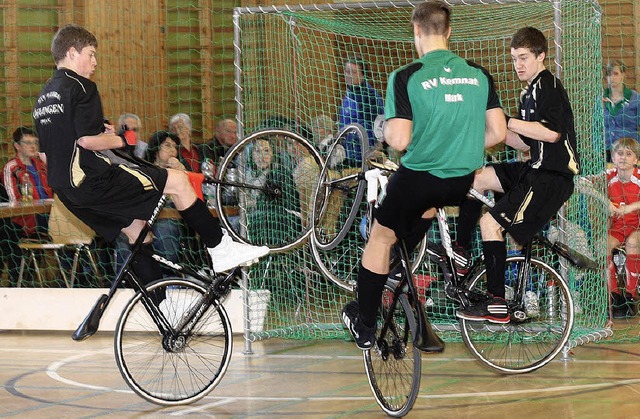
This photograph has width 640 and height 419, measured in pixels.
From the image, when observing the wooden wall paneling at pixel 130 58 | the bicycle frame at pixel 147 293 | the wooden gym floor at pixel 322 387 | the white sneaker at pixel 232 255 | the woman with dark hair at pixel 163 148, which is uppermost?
the wooden wall paneling at pixel 130 58

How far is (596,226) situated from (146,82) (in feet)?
20.0

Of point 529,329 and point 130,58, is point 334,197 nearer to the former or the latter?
point 529,329

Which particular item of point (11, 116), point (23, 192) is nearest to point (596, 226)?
point (23, 192)

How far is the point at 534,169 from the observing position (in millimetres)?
6027

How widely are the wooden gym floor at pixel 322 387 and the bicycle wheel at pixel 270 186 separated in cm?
88

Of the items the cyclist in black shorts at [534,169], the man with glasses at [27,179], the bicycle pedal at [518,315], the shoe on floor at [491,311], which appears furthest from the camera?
the man with glasses at [27,179]

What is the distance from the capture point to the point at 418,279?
24.1ft

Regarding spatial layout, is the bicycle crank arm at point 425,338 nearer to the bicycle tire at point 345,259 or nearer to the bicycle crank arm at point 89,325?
the bicycle tire at point 345,259

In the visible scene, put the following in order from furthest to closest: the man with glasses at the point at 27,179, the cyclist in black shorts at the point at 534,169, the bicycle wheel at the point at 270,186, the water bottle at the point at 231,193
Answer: the man with glasses at the point at 27,179
the water bottle at the point at 231,193
the bicycle wheel at the point at 270,186
the cyclist in black shorts at the point at 534,169

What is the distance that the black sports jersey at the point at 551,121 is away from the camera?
5949 millimetres

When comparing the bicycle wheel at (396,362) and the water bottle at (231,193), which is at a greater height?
the water bottle at (231,193)

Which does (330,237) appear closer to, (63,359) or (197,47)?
(63,359)

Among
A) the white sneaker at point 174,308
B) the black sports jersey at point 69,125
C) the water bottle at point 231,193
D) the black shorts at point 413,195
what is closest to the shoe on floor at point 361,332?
the black shorts at point 413,195

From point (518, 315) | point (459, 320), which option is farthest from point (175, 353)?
point (518, 315)
